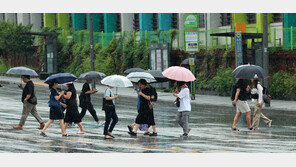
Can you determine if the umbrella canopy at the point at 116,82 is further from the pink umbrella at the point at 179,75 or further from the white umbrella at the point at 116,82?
the pink umbrella at the point at 179,75

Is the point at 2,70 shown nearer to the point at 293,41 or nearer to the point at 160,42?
the point at 160,42

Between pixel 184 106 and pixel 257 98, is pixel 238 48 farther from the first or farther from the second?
pixel 184 106

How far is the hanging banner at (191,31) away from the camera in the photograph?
29.0 m

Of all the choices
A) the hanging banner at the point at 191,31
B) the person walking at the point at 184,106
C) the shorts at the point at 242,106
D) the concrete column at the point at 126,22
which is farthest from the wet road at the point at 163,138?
the concrete column at the point at 126,22

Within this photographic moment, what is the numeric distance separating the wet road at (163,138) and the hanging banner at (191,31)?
721cm

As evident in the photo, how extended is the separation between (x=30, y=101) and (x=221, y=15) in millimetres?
21749

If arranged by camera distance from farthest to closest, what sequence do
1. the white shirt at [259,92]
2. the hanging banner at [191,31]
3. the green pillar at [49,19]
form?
1. the green pillar at [49,19]
2. the hanging banner at [191,31]
3. the white shirt at [259,92]

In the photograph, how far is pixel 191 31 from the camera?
2908 centimetres

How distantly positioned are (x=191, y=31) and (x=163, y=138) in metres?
14.2

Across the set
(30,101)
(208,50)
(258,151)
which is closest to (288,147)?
(258,151)

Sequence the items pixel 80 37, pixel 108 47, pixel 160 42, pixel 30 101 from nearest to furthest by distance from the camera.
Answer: pixel 30 101, pixel 160 42, pixel 108 47, pixel 80 37

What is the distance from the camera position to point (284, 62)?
27.9m

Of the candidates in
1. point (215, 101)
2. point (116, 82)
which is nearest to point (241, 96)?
point (116, 82)

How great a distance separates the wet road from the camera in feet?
44.0
